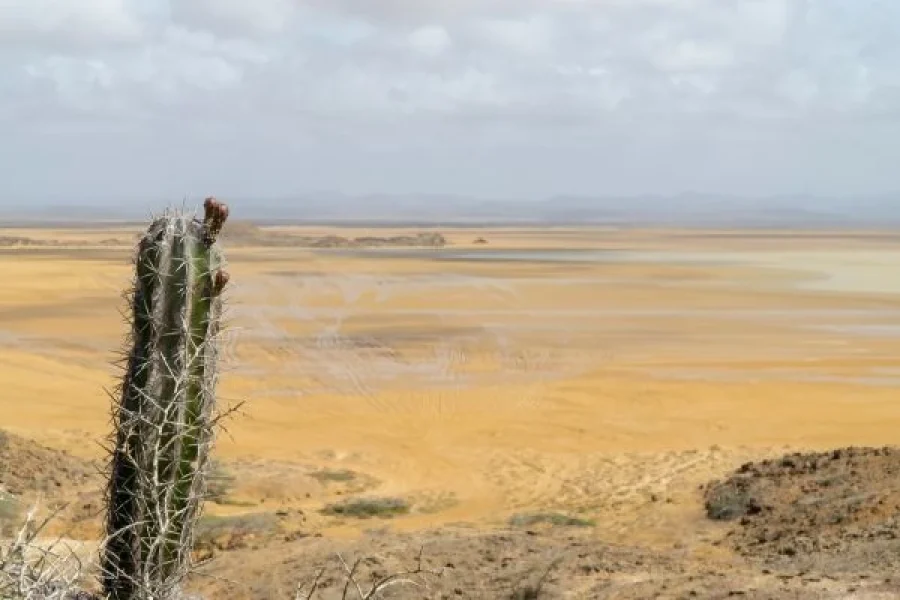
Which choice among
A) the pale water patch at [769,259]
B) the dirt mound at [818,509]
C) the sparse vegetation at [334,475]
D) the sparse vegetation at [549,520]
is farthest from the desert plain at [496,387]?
the pale water patch at [769,259]

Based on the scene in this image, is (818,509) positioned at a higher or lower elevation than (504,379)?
higher

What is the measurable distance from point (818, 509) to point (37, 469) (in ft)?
30.3

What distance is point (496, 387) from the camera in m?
20.5

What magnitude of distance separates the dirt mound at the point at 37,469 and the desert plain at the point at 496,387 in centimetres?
117

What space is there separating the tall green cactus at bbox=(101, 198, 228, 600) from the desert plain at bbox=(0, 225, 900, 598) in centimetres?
32

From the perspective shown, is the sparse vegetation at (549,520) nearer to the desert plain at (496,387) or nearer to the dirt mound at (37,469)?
the desert plain at (496,387)

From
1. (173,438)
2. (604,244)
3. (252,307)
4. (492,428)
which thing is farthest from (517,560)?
(604,244)

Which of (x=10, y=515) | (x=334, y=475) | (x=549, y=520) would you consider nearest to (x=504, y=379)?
(x=334, y=475)

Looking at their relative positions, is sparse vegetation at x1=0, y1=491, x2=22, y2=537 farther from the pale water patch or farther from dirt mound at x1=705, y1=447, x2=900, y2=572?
the pale water patch

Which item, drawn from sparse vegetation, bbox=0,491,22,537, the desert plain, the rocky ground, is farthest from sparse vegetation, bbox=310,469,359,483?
sparse vegetation, bbox=0,491,22,537

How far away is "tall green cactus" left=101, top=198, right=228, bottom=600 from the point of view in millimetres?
5555

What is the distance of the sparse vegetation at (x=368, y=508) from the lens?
41.4ft

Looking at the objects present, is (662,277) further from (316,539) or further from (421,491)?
(316,539)

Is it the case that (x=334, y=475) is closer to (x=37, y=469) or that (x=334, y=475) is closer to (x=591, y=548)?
(x=37, y=469)
